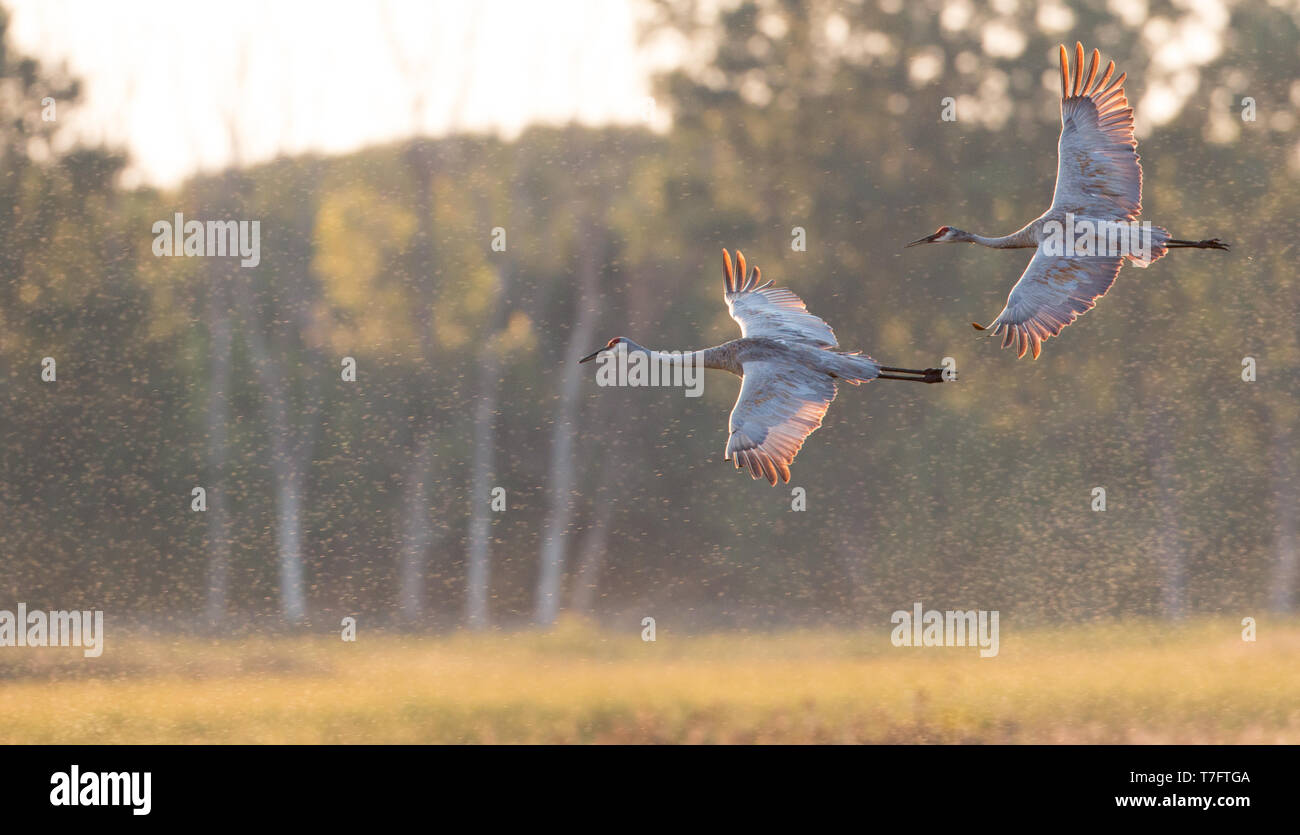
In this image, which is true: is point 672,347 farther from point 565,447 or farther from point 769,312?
point 769,312

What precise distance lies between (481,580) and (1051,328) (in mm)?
22697

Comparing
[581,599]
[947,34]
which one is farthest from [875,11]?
[581,599]

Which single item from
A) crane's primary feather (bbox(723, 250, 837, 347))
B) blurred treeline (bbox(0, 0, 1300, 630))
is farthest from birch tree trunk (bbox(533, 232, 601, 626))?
crane's primary feather (bbox(723, 250, 837, 347))

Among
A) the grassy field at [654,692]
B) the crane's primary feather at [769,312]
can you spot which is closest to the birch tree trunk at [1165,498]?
the grassy field at [654,692]

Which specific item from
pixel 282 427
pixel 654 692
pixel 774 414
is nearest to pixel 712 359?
pixel 774 414

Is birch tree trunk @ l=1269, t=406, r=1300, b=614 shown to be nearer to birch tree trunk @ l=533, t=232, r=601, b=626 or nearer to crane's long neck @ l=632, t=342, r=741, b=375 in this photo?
birch tree trunk @ l=533, t=232, r=601, b=626

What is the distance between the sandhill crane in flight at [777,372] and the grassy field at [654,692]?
9.99 meters

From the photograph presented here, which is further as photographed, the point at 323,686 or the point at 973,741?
the point at 323,686

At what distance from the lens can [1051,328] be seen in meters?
10.8

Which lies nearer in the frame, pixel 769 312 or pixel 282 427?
pixel 769 312

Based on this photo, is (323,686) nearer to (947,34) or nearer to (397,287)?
(397,287)

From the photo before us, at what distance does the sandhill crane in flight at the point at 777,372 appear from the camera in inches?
415

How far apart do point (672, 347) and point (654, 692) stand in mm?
12811

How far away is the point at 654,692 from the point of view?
877 inches
